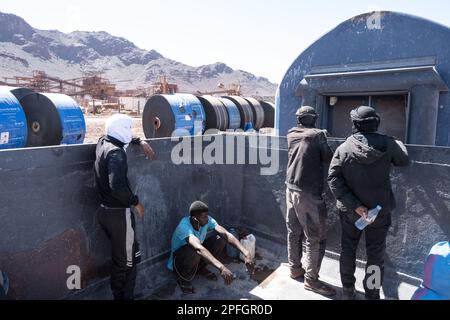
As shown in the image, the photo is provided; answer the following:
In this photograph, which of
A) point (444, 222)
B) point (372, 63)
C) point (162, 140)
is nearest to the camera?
point (444, 222)

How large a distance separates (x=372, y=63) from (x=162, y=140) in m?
4.24

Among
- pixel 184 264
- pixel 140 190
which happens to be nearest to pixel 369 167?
pixel 184 264

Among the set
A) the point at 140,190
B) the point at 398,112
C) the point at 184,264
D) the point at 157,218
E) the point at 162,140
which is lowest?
the point at 184,264

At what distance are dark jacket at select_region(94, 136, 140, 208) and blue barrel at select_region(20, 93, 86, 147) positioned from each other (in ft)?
14.7

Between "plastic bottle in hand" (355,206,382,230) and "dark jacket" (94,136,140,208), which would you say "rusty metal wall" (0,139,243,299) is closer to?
"dark jacket" (94,136,140,208)

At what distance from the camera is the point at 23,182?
321 cm

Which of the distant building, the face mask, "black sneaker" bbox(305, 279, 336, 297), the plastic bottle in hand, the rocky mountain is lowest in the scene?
"black sneaker" bbox(305, 279, 336, 297)

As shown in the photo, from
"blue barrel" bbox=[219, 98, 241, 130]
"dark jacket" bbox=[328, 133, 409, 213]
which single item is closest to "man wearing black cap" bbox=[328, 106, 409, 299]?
"dark jacket" bbox=[328, 133, 409, 213]

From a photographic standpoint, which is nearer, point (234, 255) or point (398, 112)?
point (234, 255)

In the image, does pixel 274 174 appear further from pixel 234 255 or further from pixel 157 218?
pixel 157 218

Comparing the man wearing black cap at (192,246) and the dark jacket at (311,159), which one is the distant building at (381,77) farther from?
the man wearing black cap at (192,246)

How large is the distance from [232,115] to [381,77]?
7.27 metres

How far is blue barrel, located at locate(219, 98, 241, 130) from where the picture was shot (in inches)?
504

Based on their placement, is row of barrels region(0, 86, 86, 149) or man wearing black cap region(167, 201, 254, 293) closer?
man wearing black cap region(167, 201, 254, 293)
